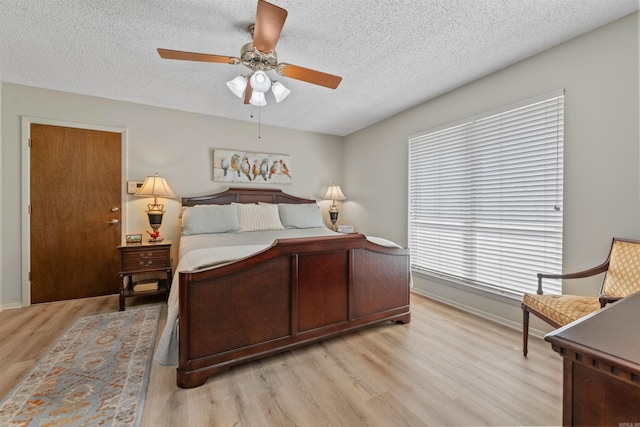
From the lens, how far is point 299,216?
3.79 m

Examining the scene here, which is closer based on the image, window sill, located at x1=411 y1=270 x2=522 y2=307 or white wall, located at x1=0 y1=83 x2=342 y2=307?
window sill, located at x1=411 y1=270 x2=522 y2=307

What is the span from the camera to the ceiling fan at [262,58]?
1.53 m

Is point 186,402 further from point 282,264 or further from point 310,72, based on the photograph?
point 310,72

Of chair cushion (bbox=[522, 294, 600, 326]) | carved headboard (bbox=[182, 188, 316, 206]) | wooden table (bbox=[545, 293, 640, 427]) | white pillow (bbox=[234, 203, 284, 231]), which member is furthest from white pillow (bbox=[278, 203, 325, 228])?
wooden table (bbox=[545, 293, 640, 427])

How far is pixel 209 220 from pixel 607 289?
360 cm

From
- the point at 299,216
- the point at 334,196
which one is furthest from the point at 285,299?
the point at 334,196

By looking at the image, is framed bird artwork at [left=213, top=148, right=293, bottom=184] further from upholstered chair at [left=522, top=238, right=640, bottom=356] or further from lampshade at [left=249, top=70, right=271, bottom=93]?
upholstered chair at [left=522, top=238, right=640, bottom=356]

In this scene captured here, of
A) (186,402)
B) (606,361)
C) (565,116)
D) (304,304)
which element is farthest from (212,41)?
(565,116)

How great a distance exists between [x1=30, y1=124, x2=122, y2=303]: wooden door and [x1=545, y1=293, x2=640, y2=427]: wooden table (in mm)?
4161

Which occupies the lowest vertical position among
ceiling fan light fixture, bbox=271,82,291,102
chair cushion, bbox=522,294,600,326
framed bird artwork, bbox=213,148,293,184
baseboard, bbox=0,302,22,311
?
baseboard, bbox=0,302,22,311

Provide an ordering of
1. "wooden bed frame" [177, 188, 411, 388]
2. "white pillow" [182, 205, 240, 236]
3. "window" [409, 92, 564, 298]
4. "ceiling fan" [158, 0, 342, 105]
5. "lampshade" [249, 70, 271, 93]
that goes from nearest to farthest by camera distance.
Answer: "ceiling fan" [158, 0, 342, 105], "wooden bed frame" [177, 188, 411, 388], "lampshade" [249, 70, 271, 93], "window" [409, 92, 564, 298], "white pillow" [182, 205, 240, 236]

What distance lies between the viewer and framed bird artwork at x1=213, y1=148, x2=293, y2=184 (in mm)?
3916

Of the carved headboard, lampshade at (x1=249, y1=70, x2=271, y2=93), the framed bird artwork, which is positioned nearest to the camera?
lampshade at (x1=249, y1=70, x2=271, y2=93)

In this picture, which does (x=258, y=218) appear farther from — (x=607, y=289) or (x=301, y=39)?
(x=607, y=289)
